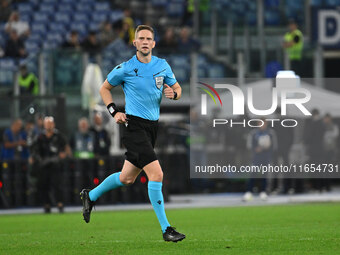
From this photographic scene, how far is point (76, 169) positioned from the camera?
21.6 meters

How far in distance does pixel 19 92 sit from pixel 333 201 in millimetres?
7662

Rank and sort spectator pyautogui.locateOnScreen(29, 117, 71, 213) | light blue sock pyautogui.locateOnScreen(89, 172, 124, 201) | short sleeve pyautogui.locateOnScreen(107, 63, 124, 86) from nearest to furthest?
short sleeve pyautogui.locateOnScreen(107, 63, 124, 86), light blue sock pyautogui.locateOnScreen(89, 172, 124, 201), spectator pyautogui.locateOnScreen(29, 117, 71, 213)

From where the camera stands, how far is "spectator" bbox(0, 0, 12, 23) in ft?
100

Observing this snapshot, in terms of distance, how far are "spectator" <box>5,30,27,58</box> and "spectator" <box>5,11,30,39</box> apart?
1.49 meters

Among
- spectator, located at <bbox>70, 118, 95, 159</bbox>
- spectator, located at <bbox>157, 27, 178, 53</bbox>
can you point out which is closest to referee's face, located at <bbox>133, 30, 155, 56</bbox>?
spectator, located at <bbox>70, 118, 95, 159</bbox>

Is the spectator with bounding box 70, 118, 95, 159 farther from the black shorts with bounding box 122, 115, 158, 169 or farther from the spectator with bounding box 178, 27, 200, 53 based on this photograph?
the black shorts with bounding box 122, 115, 158, 169

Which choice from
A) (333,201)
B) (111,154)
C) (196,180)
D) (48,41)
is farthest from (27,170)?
(48,41)

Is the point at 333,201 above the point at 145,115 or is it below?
below

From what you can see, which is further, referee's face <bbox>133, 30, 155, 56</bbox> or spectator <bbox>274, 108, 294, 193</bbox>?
spectator <bbox>274, 108, 294, 193</bbox>

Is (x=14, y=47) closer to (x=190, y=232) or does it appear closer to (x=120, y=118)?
(x=190, y=232)

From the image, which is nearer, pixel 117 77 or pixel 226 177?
pixel 117 77

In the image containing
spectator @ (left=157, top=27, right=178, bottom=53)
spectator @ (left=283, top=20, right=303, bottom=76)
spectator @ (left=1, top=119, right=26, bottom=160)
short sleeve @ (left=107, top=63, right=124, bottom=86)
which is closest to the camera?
short sleeve @ (left=107, top=63, right=124, bottom=86)

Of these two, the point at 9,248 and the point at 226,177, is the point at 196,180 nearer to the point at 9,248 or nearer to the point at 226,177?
the point at 226,177

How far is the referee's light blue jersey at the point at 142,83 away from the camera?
10.9 metres
